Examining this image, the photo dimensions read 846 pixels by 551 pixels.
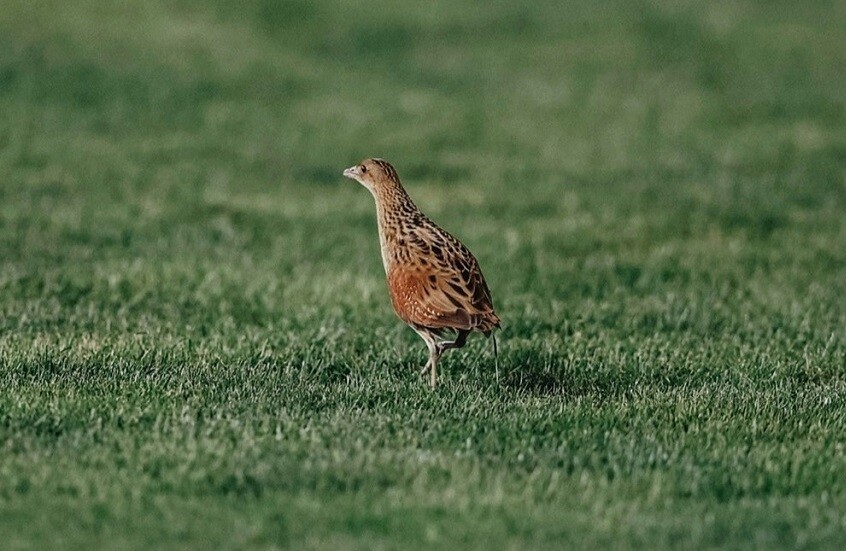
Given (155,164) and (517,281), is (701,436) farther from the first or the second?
(155,164)

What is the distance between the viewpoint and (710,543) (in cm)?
704

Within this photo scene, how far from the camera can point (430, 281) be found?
966 centimetres

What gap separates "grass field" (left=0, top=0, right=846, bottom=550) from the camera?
754 centimetres

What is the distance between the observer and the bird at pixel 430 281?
31.3 feet

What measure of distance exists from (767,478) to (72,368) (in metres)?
4.71

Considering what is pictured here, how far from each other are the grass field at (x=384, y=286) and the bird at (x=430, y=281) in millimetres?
456

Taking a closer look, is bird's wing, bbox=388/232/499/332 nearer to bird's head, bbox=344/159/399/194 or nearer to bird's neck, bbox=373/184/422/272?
bird's neck, bbox=373/184/422/272

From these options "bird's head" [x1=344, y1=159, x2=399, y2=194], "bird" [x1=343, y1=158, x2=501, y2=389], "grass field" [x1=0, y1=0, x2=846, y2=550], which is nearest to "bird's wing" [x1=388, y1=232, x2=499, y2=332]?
"bird" [x1=343, y1=158, x2=501, y2=389]

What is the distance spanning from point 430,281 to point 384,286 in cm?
439

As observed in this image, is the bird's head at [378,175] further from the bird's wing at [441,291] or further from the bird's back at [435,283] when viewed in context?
the bird's wing at [441,291]

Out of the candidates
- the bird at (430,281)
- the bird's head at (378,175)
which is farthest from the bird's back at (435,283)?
the bird's head at (378,175)

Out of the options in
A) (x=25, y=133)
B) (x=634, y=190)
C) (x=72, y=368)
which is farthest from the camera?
(x=25, y=133)

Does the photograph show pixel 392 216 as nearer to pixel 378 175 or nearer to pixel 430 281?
pixel 378 175

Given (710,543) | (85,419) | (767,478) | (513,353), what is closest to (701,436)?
(767,478)
